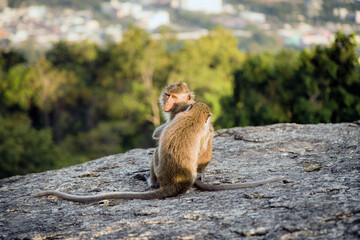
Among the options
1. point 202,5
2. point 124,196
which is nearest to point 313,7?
point 202,5

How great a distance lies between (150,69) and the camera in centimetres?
2730

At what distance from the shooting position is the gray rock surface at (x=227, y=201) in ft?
9.44

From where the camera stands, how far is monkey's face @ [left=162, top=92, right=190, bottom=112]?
4133 mm

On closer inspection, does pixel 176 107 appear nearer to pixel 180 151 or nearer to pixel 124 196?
pixel 180 151

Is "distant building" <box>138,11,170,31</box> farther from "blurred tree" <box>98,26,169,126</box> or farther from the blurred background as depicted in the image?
"blurred tree" <box>98,26,169,126</box>

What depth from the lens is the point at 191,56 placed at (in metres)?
27.6

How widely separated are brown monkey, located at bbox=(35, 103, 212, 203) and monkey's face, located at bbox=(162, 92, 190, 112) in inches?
10.2

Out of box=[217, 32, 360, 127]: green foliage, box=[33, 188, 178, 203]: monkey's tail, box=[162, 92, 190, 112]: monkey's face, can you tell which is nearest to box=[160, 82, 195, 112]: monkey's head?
box=[162, 92, 190, 112]: monkey's face

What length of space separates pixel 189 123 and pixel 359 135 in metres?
2.89

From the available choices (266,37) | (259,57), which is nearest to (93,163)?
(259,57)

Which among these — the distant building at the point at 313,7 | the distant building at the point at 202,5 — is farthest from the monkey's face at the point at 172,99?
the distant building at the point at 202,5

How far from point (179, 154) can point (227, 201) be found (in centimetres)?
61

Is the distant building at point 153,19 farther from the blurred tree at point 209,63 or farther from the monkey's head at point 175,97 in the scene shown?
the monkey's head at point 175,97

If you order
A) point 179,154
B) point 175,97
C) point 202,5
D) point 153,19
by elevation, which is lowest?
point 179,154
